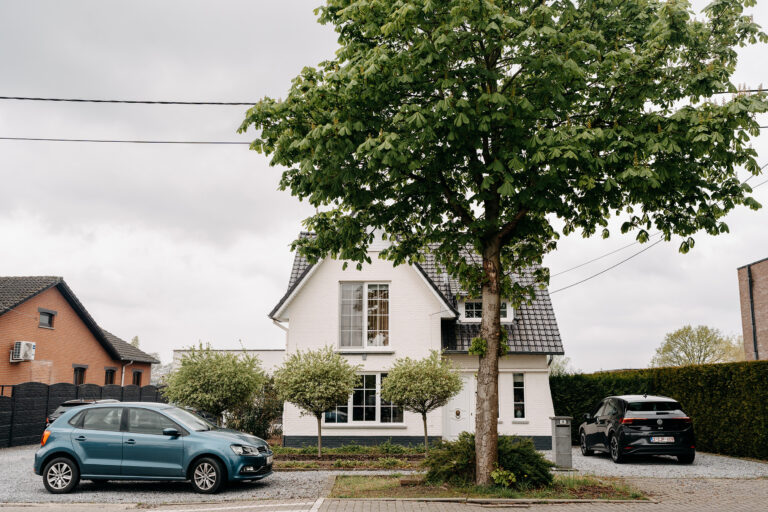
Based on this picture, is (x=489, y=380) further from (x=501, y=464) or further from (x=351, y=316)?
(x=351, y=316)

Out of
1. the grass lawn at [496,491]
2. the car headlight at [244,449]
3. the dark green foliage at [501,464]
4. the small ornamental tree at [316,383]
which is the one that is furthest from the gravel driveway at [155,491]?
the small ornamental tree at [316,383]

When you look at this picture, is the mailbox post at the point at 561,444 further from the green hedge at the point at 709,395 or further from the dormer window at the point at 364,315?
the dormer window at the point at 364,315

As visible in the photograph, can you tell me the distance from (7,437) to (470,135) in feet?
63.5

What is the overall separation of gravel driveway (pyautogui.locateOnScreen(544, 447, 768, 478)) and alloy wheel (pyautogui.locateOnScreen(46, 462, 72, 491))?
10960 millimetres

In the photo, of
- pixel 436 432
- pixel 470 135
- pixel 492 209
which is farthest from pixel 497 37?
pixel 436 432

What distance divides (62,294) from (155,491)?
22857 mm

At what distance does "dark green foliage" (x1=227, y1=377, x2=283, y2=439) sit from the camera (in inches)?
870

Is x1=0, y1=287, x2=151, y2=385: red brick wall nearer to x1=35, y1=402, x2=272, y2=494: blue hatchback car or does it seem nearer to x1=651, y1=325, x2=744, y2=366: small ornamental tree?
x1=35, y1=402, x2=272, y2=494: blue hatchback car

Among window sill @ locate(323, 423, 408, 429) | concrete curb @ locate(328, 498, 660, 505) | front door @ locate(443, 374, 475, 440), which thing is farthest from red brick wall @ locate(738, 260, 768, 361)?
concrete curb @ locate(328, 498, 660, 505)

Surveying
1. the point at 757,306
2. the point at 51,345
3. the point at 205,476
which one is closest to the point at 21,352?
the point at 51,345

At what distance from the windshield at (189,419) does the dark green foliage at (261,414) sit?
8.91 metres

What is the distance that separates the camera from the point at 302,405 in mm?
17641

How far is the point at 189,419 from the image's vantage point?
12.9m

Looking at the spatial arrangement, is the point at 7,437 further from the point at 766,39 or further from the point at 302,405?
the point at 766,39
